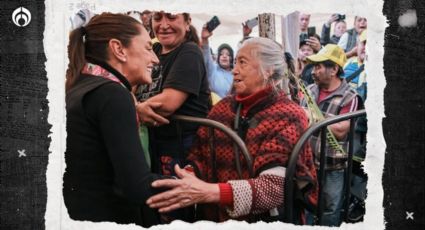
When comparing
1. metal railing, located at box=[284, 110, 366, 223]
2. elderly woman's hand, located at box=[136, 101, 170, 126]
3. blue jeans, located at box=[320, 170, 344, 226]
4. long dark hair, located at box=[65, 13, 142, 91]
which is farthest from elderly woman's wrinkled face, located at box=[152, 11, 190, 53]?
blue jeans, located at box=[320, 170, 344, 226]

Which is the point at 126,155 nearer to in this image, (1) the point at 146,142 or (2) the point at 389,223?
(1) the point at 146,142

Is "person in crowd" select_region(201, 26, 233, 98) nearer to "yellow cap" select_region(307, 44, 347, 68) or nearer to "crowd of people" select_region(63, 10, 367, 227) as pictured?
"crowd of people" select_region(63, 10, 367, 227)

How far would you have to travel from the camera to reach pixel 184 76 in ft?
7.57

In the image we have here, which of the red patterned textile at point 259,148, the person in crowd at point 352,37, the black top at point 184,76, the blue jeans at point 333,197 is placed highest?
the person in crowd at point 352,37

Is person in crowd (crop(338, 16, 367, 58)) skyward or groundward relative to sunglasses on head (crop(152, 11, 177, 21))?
groundward

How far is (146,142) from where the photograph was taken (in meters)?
2.32

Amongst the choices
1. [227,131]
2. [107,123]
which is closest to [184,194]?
[227,131]

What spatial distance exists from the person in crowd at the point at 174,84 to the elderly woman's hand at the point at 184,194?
0.08 meters

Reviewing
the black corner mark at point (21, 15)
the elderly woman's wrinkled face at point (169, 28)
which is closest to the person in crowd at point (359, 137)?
the elderly woman's wrinkled face at point (169, 28)

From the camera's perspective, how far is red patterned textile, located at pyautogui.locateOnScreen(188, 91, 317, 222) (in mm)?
2262

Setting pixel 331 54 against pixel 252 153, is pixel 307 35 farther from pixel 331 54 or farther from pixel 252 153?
pixel 252 153

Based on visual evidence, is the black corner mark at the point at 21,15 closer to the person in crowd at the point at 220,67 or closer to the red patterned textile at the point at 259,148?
the person in crowd at the point at 220,67

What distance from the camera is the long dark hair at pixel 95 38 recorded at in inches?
89.3

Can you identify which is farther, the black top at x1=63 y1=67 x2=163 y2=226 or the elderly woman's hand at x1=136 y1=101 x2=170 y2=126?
the elderly woman's hand at x1=136 y1=101 x2=170 y2=126
